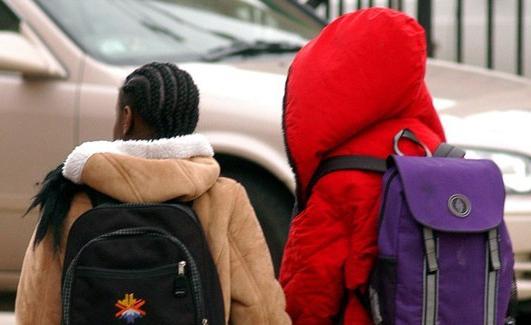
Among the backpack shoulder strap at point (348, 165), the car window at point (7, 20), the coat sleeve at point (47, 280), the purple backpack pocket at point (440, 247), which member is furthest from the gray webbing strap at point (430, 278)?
the car window at point (7, 20)

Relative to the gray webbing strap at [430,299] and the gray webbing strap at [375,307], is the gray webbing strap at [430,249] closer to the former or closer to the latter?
the gray webbing strap at [430,299]

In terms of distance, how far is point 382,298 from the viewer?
10.5ft

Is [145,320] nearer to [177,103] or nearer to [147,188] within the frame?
[147,188]

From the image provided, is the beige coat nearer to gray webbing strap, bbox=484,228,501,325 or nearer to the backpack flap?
the backpack flap

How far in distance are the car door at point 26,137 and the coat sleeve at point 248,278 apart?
2.63 metres

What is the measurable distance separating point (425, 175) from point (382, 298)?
306mm

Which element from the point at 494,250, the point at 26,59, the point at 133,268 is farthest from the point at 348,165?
the point at 26,59

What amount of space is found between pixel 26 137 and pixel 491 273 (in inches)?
114

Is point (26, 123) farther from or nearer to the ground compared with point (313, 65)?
nearer to the ground

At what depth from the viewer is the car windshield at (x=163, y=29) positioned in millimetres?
5902

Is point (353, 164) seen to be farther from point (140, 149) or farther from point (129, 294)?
point (129, 294)

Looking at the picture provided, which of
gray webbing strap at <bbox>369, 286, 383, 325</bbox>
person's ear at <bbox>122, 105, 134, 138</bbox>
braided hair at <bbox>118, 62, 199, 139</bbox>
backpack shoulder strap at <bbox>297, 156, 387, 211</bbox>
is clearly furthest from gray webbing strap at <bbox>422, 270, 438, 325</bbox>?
person's ear at <bbox>122, 105, 134, 138</bbox>

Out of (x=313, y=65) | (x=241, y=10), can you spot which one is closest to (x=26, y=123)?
(x=241, y=10)

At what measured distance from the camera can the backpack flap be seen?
3.18 metres
